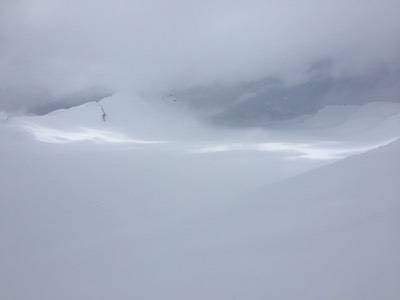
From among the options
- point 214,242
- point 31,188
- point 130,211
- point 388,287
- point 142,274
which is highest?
point 31,188

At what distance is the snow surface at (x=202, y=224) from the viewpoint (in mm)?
2068

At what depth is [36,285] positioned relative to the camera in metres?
2.27

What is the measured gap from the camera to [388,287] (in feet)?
5.88

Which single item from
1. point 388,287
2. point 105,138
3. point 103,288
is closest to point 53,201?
point 103,288

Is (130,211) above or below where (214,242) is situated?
above

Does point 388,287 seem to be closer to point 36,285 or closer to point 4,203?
point 36,285

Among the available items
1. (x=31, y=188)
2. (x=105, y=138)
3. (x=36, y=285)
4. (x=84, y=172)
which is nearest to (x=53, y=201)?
(x=31, y=188)

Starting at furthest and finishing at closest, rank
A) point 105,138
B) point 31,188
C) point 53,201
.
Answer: point 105,138 → point 31,188 → point 53,201

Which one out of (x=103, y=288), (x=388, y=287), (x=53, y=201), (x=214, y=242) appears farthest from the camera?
(x=53, y=201)

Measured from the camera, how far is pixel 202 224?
9.13 feet

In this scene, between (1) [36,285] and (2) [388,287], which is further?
(1) [36,285]

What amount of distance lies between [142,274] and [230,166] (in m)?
2.01

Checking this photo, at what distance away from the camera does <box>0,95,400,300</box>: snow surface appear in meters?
2.07

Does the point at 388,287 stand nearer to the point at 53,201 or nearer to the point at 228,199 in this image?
the point at 228,199
